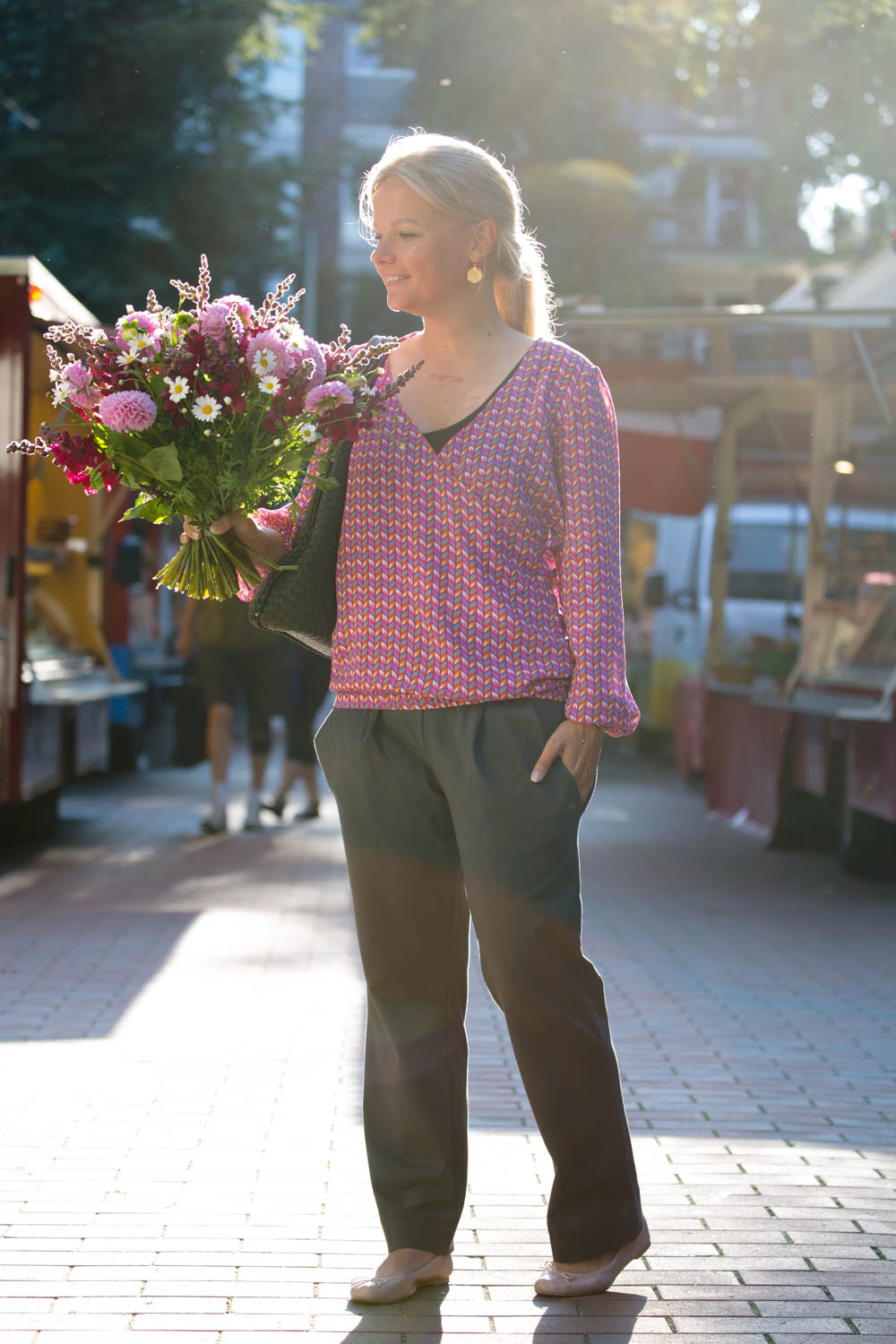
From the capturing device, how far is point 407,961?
337cm

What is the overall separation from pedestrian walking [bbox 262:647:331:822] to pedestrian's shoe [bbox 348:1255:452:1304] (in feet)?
25.3

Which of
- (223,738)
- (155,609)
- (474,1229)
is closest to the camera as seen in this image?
(474,1229)

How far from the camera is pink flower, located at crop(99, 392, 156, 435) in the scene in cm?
313

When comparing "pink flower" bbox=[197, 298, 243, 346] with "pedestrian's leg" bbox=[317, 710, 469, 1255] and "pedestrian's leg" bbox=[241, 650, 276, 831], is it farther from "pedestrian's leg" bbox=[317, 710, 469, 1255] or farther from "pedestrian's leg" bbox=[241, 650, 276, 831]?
"pedestrian's leg" bbox=[241, 650, 276, 831]

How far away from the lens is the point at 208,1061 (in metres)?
5.32

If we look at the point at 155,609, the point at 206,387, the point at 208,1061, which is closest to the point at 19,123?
the point at 155,609

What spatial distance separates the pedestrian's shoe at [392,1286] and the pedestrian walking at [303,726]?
772 cm

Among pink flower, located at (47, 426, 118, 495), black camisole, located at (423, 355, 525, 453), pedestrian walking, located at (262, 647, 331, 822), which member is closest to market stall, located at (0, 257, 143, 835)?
pedestrian walking, located at (262, 647, 331, 822)

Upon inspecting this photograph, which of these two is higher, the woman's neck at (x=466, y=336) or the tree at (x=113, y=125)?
the tree at (x=113, y=125)

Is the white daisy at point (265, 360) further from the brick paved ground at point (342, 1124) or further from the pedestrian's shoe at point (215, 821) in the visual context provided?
the pedestrian's shoe at point (215, 821)

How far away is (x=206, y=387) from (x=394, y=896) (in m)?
0.97

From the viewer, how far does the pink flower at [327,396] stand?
10.5ft

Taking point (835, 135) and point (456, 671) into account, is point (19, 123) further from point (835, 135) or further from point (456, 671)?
point (456, 671)

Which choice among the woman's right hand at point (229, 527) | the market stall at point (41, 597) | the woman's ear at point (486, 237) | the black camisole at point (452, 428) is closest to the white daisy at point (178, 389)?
the woman's right hand at point (229, 527)
